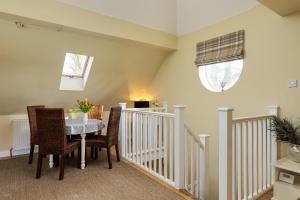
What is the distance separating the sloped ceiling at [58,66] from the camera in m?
3.07

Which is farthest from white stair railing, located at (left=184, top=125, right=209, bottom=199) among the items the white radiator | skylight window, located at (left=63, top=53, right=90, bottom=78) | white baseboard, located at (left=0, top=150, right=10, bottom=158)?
white baseboard, located at (left=0, top=150, right=10, bottom=158)

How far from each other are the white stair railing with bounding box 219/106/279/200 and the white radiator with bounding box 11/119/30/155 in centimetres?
376

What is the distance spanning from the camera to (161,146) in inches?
116

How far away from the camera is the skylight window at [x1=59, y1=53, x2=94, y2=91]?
4211 millimetres

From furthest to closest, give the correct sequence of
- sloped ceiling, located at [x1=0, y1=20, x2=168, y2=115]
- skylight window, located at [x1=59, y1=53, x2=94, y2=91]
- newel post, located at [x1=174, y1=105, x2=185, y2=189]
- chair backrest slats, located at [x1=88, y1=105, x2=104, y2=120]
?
chair backrest slats, located at [x1=88, y1=105, x2=104, y2=120] < skylight window, located at [x1=59, y1=53, x2=94, y2=91] < sloped ceiling, located at [x1=0, y1=20, x2=168, y2=115] < newel post, located at [x1=174, y1=105, x2=185, y2=189]

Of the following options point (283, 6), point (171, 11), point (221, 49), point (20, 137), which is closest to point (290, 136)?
point (283, 6)

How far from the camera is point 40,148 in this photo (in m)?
2.70

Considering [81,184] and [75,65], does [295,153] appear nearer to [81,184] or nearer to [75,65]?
[81,184]

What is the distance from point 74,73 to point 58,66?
0.74 meters

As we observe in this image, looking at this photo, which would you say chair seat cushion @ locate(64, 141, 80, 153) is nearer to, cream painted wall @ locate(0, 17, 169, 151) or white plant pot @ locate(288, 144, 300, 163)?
cream painted wall @ locate(0, 17, 169, 151)

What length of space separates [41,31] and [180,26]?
2.70m

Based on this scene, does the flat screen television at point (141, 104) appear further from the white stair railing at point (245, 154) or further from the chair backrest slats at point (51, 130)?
the white stair railing at point (245, 154)

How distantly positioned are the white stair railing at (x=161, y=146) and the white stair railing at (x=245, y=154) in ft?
1.61

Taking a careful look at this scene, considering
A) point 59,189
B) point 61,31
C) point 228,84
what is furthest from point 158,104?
point 59,189
